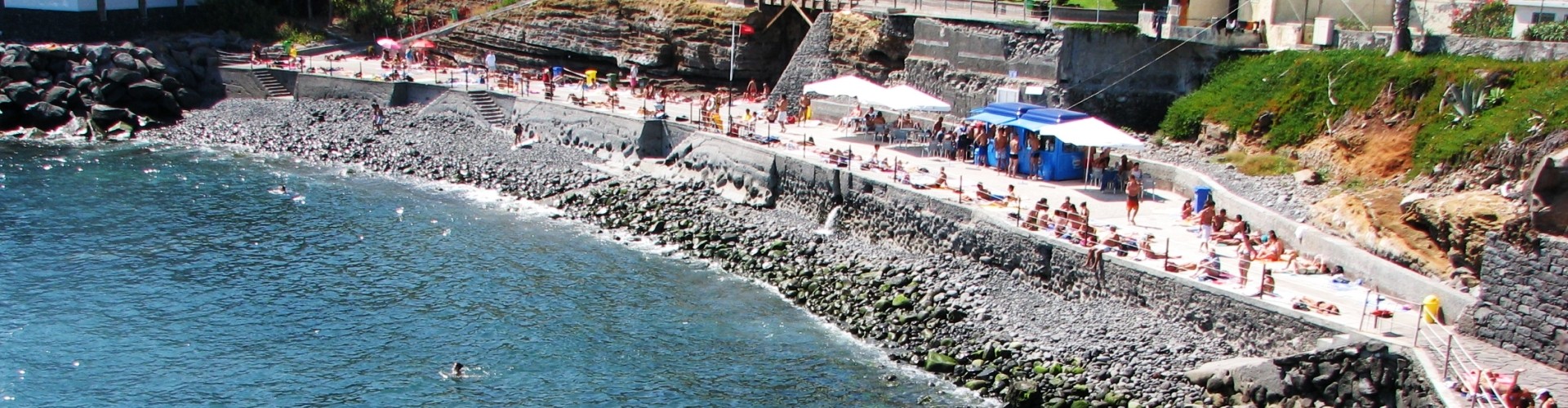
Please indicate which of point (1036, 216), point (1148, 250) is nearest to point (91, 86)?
point (1036, 216)

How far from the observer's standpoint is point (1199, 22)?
35875 mm

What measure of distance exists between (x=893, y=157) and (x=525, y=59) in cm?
2251

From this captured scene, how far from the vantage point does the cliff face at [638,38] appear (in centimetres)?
4675

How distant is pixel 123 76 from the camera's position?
156 feet

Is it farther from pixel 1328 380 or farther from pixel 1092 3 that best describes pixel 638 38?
pixel 1328 380

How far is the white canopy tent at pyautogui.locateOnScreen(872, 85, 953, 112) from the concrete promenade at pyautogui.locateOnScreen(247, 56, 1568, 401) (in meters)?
1.16

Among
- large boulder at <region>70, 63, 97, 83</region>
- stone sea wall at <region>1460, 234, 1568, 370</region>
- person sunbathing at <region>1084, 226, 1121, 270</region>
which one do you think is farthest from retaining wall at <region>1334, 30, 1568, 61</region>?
large boulder at <region>70, 63, 97, 83</region>

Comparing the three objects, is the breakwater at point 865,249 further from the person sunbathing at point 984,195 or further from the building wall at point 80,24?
the building wall at point 80,24

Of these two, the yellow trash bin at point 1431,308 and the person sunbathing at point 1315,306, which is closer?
the yellow trash bin at point 1431,308

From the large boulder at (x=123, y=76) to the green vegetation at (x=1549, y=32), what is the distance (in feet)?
141

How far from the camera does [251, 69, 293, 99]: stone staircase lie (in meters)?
50.4

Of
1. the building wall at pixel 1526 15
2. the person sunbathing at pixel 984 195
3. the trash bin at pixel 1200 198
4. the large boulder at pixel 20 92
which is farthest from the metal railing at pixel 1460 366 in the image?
the large boulder at pixel 20 92

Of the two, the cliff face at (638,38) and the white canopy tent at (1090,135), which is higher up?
the cliff face at (638,38)

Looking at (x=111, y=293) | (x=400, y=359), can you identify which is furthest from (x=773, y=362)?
(x=111, y=293)
